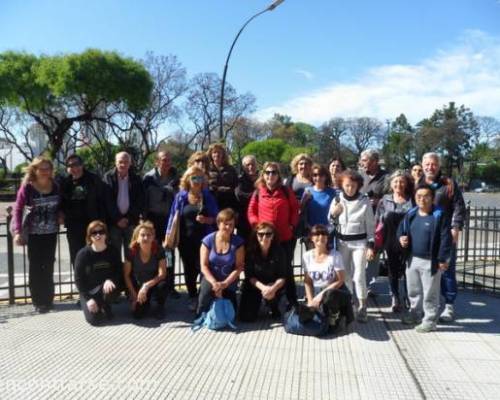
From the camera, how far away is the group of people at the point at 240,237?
4.94m

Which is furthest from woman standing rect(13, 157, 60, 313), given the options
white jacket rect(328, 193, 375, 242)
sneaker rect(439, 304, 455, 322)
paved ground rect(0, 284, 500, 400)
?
sneaker rect(439, 304, 455, 322)

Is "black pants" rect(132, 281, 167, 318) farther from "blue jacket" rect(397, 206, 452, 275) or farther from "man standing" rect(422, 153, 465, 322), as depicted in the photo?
"man standing" rect(422, 153, 465, 322)

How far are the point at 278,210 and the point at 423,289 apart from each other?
1.73m

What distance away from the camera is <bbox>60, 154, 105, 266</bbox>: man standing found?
215 inches

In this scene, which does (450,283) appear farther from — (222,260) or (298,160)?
(222,260)

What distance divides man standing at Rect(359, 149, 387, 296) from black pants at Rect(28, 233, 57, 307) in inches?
152

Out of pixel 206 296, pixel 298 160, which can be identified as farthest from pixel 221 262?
pixel 298 160

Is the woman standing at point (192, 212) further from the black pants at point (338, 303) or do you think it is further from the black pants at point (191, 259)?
the black pants at point (338, 303)

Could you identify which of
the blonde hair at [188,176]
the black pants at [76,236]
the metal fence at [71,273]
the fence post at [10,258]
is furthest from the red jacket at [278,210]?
the fence post at [10,258]

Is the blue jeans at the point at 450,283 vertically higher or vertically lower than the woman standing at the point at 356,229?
lower

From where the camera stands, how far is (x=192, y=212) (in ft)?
17.7

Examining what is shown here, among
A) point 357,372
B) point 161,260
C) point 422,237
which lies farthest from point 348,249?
point 161,260

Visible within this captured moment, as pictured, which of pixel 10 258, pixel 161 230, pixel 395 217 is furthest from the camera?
pixel 161 230

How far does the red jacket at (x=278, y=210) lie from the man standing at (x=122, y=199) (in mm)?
1437
